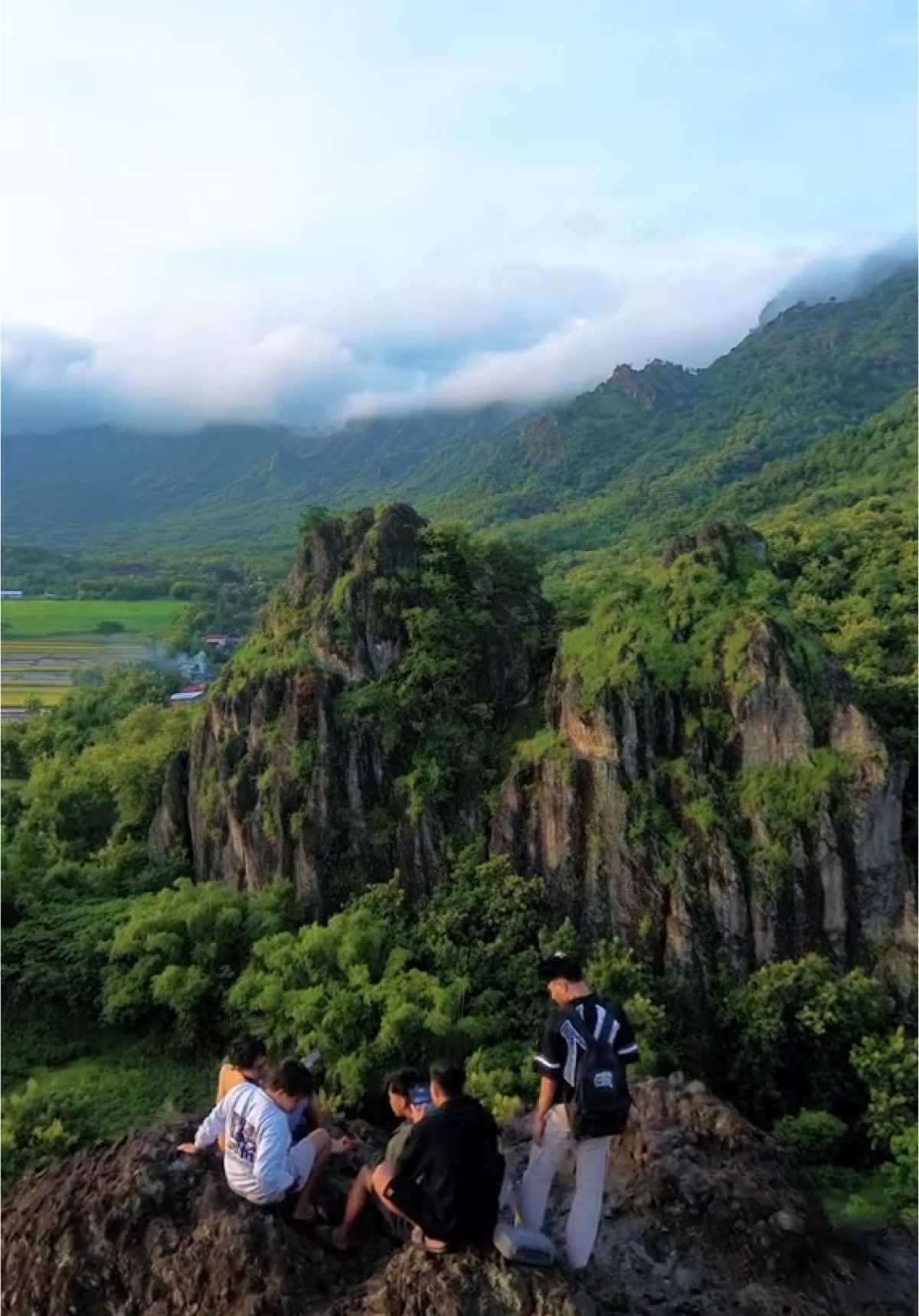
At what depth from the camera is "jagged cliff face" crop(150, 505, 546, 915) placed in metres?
19.8

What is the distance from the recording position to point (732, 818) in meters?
17.7

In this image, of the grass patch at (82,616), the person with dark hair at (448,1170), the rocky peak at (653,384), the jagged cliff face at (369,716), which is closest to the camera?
the person with dark hair at (448,1170)

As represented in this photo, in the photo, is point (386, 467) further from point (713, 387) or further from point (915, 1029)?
point (915, 1029)

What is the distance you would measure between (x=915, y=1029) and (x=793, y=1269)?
10.7m

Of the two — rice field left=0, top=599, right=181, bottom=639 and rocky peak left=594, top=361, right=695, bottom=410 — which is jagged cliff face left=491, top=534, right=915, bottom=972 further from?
rocky peak left=594, top=361, right=695, bottom=410

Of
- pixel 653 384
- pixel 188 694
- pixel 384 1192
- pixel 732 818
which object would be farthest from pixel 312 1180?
pixel 653 384

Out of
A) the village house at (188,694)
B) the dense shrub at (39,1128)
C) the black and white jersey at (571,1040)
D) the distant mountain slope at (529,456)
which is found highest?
the distant mountain slope at (529,456)

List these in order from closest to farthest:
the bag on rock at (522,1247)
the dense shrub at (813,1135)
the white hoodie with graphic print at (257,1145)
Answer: the bag on rock at (522,1247) < the white hoodie with graphic print at (257,1145) < the dense shrub at (813,1135)

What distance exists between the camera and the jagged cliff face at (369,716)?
781 inches

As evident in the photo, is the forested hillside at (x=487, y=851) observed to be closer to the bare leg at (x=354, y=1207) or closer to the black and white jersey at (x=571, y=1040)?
the bare leg at (x=354, y=1207)

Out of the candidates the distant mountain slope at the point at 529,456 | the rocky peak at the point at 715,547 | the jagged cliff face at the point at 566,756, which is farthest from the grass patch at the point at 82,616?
the rocky peak at the point at 715,547

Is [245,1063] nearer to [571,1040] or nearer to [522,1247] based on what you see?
[522,1247]

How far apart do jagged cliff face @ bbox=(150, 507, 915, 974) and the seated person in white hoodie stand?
1211cm

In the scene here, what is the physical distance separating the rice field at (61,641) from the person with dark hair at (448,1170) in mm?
32420
